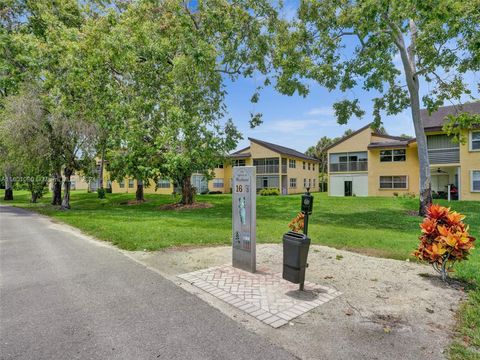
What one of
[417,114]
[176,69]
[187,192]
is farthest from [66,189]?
[417,114]

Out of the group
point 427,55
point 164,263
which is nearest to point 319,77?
point 427,55

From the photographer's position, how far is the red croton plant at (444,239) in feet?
17.2

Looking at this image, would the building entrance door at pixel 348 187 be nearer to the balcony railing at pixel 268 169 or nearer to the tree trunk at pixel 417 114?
the balcony railing at pixel 268 169

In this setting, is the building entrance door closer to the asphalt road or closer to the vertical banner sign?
the vertical banner sign

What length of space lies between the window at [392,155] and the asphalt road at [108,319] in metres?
30.4

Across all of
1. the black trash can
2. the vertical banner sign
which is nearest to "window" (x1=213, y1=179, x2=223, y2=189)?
the vertical banner sign

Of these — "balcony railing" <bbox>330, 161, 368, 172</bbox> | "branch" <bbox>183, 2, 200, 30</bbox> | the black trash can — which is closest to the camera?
the black trash can

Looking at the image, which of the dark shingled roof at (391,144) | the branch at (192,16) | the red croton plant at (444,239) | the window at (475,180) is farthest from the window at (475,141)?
the red croton plant at (444,239)

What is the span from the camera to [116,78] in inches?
816

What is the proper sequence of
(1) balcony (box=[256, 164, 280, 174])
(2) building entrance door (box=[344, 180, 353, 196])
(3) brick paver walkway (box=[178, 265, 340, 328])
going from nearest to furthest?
1. (3) brick paver walkway (box=[178, 265, 340, 328])
2. (2) building entrance door (box=[344, 180, 353, 196])
3. (1) balcony (box=[256, 164, 280, 174])

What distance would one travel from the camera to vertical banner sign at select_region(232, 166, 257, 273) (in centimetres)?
623

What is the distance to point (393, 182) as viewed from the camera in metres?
31.3

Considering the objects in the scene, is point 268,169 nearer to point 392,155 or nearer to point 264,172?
point 264,172

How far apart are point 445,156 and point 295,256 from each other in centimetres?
2656
